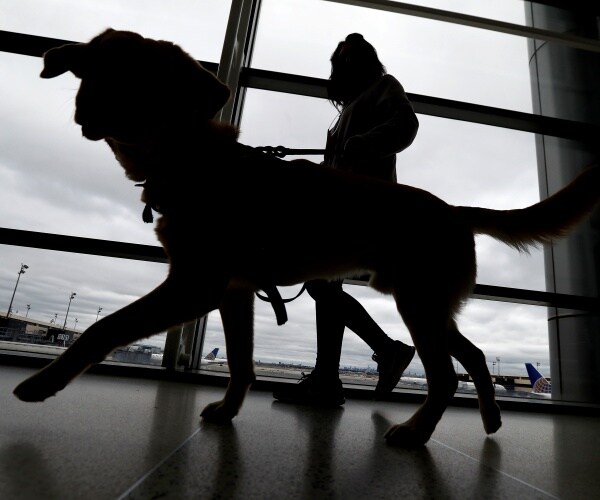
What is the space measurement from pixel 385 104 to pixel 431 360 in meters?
1.09

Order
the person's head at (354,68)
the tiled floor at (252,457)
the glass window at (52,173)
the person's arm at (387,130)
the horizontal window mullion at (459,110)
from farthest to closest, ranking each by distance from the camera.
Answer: the horizontal window mullion at (459,110) < the glass window at (52,173) < the person's head at (354,68) < the person's arm at (387,130) < the tiled floor at (252,457)

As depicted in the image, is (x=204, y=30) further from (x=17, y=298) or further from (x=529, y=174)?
(x=529, y=174)

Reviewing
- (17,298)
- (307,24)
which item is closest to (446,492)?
(17,298)

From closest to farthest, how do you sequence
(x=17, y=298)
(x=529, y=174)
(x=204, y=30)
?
(x=17, y=298)
(x=204, y=30)
(x=529, y=174)

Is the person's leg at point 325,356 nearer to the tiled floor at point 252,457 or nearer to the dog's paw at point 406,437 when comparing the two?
the tiled floor at point 252,457

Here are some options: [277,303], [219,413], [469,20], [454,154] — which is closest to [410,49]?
[469,20]

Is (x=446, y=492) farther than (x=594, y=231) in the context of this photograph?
No

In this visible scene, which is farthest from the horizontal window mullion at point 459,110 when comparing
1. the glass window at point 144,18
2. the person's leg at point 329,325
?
the person's leg at point 329,325

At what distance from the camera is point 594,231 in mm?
3340

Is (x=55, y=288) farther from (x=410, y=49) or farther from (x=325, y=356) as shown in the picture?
(x=410, y=49)

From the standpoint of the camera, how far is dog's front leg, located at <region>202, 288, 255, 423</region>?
1.29 m

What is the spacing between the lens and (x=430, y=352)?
1.20 metres

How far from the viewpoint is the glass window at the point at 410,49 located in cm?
328

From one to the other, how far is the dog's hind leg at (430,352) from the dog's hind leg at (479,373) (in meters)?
0.22
